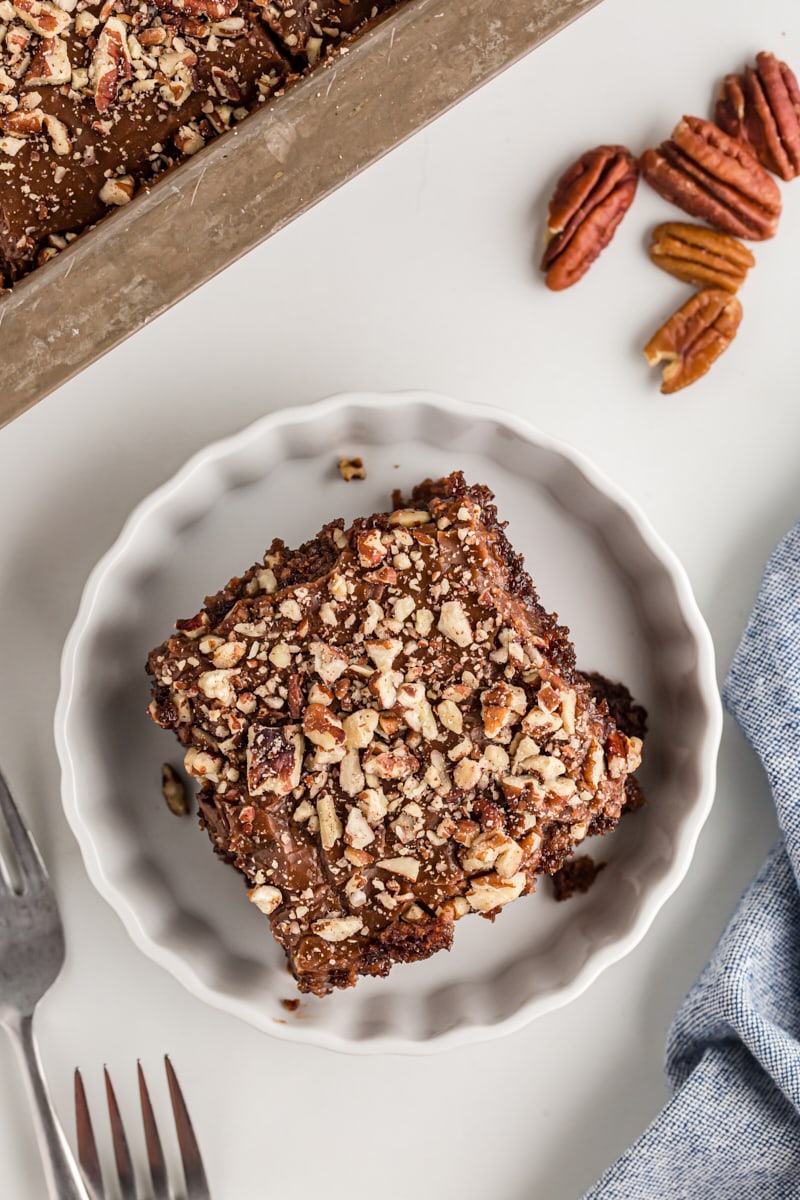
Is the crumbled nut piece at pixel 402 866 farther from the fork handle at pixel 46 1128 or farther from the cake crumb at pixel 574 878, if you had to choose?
the fork handle at pixel 46 1128

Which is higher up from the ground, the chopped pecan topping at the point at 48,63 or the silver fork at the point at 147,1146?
the chopped pecan topping at the point at 48,63

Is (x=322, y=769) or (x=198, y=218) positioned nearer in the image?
(x=198, y=218)

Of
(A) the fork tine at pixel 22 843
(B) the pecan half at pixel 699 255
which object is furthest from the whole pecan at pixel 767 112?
(A) the fork tine at pixel 22 843

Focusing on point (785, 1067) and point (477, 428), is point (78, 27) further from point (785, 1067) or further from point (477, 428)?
point (785, 1067)

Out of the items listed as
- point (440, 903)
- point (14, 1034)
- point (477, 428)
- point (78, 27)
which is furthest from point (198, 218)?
point (14, 1034)

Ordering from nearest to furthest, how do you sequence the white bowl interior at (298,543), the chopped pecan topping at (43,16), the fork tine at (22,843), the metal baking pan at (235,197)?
1. the metal baking pan at (235,197)
2. the chopped pecan topping at (43,16)
3. the white bowl interior at (298,543)
4. the fork tine at (22,843)

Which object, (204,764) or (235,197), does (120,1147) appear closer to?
(204,764)

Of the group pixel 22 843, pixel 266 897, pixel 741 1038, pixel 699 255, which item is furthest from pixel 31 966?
pixel 699 255

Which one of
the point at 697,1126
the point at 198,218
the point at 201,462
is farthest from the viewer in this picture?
the point at 697,1126
